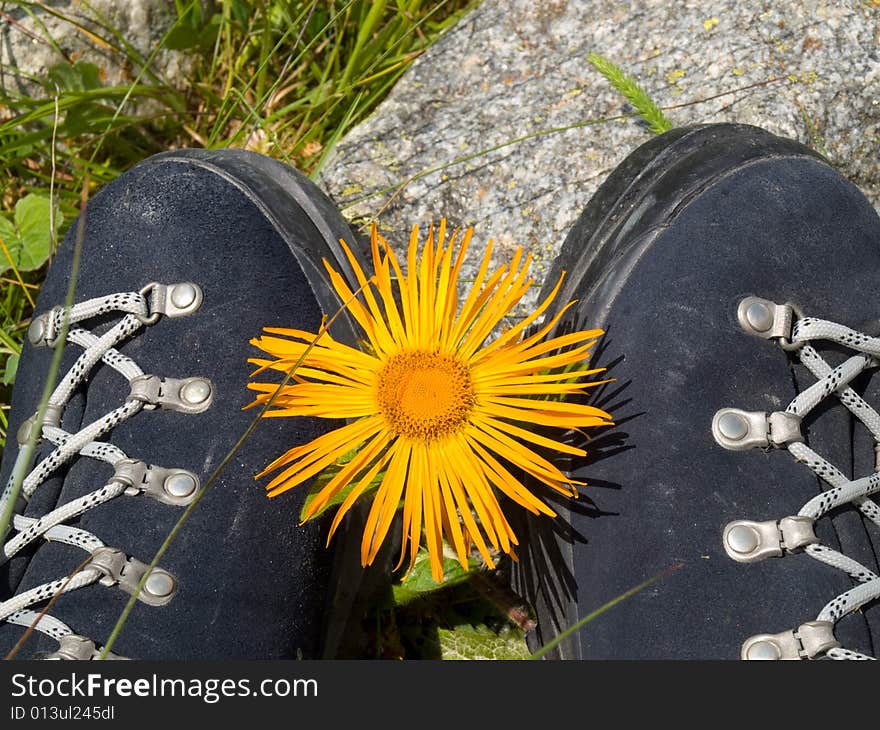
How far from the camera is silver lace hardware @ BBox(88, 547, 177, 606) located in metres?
1.57

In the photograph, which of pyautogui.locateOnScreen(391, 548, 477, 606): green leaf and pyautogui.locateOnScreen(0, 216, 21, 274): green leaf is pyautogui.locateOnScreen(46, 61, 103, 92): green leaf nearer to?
pyautogui.locateOnScreen(0, 216, 21, 274): green leaf

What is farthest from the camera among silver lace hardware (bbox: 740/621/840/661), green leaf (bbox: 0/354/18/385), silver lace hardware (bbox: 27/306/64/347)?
green leaf (bbox: 0/354/18/385)

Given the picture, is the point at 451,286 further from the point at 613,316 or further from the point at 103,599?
the point at 103,599

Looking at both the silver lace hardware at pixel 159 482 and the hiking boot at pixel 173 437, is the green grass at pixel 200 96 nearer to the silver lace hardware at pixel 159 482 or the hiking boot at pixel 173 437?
the hiking boot at pixel 173 437

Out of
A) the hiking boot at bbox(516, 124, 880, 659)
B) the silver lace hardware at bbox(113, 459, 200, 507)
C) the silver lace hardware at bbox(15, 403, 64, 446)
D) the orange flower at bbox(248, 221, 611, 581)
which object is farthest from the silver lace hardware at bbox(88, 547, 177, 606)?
the hiking boot at bbox(516, 124, 880, 659)

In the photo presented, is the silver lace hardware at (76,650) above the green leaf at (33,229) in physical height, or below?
below

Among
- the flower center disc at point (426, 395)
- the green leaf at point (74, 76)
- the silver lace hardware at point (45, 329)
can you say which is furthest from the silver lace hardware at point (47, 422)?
the green leaf at point (74, 76)

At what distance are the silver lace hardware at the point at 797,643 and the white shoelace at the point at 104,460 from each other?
35.5 inches

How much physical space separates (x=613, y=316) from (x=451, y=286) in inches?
14.1

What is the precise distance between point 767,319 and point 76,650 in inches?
46.7

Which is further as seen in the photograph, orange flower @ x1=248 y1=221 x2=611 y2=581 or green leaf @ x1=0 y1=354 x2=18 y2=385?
green leaf @ x1=0 y1=354 x2=18 y2=385

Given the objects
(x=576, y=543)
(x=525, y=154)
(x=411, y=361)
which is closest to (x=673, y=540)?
(x=576, y=543)

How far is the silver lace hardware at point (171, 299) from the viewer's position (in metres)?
1.64

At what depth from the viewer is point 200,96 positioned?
2215 mm
